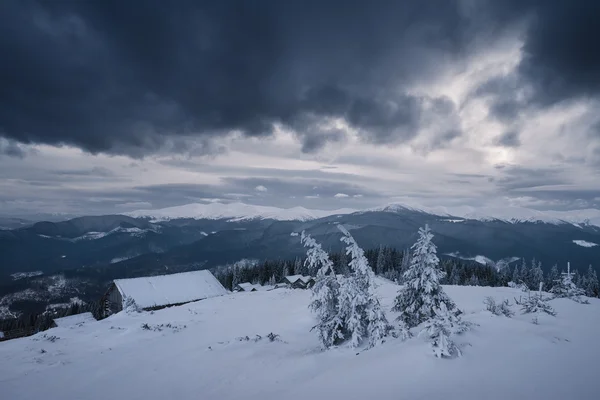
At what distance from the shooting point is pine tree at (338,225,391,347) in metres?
13.0

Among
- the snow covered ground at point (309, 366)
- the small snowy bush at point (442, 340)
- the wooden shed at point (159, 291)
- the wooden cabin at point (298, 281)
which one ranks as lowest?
the wooden cabin at point (298, 281)

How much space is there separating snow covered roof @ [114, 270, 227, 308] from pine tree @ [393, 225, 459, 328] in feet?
148

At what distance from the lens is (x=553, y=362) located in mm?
8875

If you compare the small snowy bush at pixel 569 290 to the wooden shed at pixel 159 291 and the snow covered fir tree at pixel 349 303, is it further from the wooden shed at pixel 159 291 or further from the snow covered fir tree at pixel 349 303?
the wooden shed at pixel 159 291

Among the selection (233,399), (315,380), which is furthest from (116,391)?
(315,380)

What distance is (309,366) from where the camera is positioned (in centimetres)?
1171

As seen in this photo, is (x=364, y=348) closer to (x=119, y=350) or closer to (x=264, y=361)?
(x=264, y=361)

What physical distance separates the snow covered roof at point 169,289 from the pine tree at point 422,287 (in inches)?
1773

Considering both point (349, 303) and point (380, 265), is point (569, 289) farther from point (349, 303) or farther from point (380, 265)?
point (380, 265)

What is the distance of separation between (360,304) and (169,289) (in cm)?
4784

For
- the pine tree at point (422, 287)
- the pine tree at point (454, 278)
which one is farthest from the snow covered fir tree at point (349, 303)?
the pine tree at point (454, 278)

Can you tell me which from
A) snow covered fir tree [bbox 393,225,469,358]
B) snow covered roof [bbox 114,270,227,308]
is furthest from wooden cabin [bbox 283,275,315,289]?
snow covered fir tree [bbox 393,225,469,358]

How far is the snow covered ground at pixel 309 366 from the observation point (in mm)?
8008

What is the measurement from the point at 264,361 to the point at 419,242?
945cm
